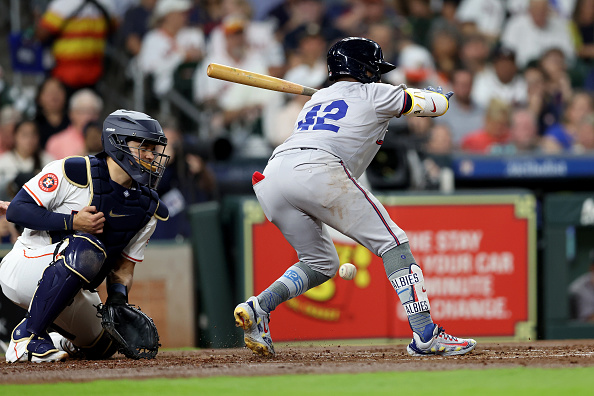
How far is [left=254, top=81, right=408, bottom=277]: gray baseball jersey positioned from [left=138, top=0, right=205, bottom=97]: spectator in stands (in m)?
5.05

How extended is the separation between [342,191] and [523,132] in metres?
5.73

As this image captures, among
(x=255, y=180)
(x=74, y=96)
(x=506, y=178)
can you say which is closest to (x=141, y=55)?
(x=74, y=96)

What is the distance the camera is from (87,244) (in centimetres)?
452

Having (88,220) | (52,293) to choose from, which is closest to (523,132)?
(88,220)

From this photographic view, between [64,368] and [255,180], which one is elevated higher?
[255,180]

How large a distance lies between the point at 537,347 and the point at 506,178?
3.23 m

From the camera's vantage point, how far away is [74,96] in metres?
8.79

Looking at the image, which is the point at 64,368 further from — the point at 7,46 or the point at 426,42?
the point at 426,42

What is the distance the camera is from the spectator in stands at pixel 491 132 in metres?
9.52

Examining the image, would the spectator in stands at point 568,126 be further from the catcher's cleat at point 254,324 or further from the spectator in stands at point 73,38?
the catcher's cleat at point 254,324

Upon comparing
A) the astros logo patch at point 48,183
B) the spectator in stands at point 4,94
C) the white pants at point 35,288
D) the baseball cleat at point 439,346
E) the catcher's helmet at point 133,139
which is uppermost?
the spectator in stands at point 4,94

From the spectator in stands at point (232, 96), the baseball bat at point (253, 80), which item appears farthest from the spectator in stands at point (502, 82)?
the baseball bat at point (253, 80)

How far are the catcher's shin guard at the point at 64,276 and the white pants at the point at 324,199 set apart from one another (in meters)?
0.94

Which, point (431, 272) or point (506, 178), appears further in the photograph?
point (506, 178)
